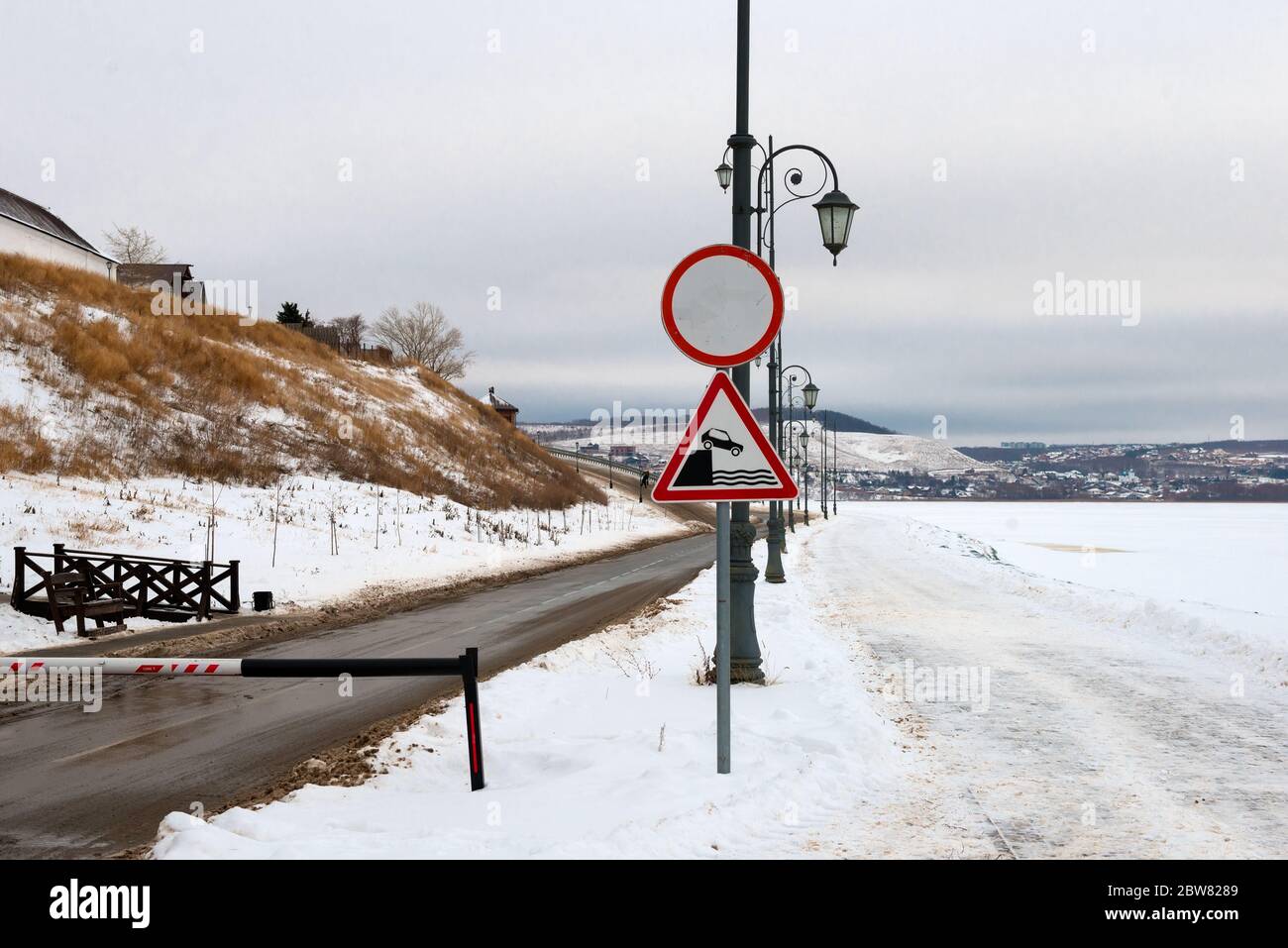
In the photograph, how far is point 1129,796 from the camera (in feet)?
20.2

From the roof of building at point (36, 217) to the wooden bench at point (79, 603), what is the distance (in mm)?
42776

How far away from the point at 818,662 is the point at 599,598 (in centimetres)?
1116

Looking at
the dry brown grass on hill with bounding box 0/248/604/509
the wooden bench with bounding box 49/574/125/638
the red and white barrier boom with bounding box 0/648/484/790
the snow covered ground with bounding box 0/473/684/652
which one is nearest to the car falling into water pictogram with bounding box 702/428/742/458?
the red and white barrier boom with bounding box 0/648/484/790

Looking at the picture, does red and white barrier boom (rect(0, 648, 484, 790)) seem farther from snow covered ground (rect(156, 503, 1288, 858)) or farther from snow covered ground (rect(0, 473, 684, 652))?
snow covered ground (rect(0, 473, 684, 652))

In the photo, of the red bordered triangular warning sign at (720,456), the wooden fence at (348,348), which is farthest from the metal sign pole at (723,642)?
the wooden fence at (348,348)

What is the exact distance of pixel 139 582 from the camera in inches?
693

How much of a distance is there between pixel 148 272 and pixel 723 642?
8031cm

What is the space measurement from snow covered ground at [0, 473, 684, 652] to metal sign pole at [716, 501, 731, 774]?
484 inches

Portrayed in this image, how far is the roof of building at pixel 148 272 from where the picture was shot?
241ft

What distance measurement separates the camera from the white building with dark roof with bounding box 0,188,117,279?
49438mm

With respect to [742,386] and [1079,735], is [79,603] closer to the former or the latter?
[742,386]

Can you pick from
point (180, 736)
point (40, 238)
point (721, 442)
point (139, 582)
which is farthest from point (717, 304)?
point (40, 238)
